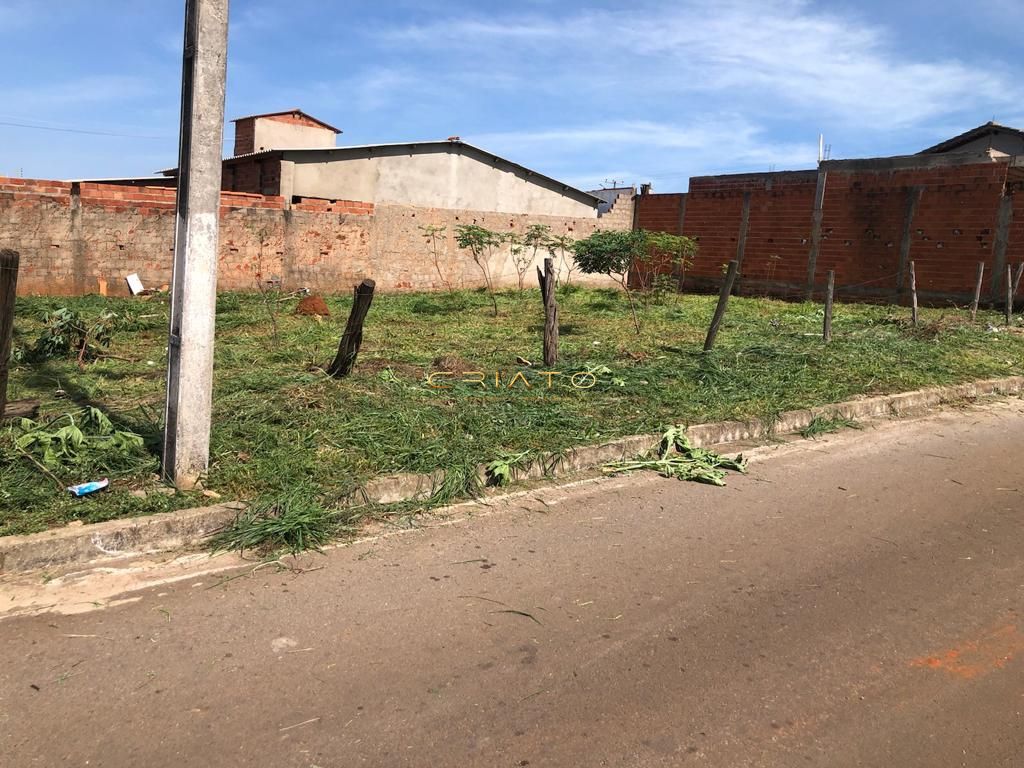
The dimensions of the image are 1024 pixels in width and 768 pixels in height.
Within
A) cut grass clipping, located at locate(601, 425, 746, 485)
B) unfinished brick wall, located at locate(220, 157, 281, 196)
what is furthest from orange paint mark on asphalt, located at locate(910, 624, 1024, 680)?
unfinished brick wall, located at locate(220, 157, 281, 196)

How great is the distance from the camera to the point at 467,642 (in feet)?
11.3

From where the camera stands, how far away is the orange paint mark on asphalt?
334 centimetres

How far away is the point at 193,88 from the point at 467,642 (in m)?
3.35

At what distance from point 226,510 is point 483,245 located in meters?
14.9

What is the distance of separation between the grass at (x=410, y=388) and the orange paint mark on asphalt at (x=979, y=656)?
2894 millimetres

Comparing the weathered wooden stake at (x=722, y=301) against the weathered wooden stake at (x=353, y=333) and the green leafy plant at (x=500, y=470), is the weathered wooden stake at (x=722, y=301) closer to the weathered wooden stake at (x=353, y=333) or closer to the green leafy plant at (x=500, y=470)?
the weathered wooden stake at (x=353, y=333)

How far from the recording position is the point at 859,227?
21.7 meters

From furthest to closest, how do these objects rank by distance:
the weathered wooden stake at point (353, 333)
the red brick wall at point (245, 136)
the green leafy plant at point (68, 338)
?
the red brick wall at point (245, 136) < the green leafy plant at point (68, 338) < the weathered wooden stake at point (353, 333)

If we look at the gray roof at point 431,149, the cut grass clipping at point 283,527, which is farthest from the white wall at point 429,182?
the cut grass clipping at point 283,527

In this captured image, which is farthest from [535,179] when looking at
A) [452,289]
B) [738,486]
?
[738,486]

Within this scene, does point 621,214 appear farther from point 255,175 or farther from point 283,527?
point 283,527

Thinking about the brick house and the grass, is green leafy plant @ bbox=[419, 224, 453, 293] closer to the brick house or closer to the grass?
the grass

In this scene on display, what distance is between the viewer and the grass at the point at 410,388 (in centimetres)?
482

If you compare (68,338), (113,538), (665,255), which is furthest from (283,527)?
(665,255)
